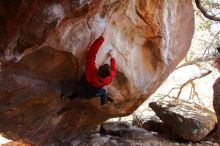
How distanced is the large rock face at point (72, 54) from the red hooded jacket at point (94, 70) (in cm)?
Result: 14

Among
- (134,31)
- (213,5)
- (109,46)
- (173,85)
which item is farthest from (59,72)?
(173,85)

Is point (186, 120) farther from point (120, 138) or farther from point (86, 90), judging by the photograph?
point (86, 90)

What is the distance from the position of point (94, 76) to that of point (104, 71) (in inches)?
9.8

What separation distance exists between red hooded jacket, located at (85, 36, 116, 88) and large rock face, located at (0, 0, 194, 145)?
14cm

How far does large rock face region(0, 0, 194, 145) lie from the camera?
4207 millimetres

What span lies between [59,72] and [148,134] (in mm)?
4247

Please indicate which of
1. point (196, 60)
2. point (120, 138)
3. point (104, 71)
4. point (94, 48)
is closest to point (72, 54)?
point (94, 48)

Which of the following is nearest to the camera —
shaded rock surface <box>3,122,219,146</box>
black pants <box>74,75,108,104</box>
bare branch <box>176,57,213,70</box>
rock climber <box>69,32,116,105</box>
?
rock climber <box>69,32,116,105</box>

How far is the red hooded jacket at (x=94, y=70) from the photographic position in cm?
589

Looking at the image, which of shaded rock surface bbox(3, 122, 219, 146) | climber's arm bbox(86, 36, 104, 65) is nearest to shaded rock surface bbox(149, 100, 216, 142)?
shaded rock surface bbox(3, 122, 219, 146)

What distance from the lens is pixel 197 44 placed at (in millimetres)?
12609

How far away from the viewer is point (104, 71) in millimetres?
5734

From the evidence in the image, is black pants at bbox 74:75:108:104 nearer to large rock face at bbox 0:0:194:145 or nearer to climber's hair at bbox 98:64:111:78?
large rock face at bbox 0:0:194:145

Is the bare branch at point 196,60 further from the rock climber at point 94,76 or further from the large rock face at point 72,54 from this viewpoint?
the rock climber at point 94,76
